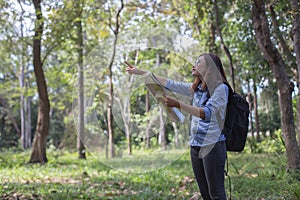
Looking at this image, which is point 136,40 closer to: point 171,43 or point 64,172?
point 171,43

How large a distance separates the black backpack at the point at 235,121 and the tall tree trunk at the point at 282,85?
10.7ft

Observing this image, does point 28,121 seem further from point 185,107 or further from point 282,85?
point 185,107

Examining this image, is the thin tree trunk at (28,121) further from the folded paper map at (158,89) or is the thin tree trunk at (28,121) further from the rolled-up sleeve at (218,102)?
the rolled-up sleeve at (218,102)

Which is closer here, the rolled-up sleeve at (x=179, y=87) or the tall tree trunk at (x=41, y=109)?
the rolled-up sleeve at (x=179, y=87)

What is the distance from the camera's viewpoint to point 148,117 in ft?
16.0

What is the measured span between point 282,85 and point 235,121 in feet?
11.2

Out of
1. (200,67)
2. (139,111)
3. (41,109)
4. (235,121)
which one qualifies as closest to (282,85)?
(139,111)

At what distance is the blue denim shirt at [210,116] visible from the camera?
258 cm

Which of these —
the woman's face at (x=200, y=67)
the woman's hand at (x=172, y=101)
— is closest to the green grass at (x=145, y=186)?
the woman's face at (x=200, y=67)

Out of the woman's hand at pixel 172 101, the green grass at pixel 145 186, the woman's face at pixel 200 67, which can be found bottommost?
the green grass at pixel 145 186

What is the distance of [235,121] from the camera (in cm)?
278

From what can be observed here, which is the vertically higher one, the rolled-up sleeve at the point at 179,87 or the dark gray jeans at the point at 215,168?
the rolled-up sleeve at the point at 179,87

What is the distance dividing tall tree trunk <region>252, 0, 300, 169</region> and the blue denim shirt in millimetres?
3349

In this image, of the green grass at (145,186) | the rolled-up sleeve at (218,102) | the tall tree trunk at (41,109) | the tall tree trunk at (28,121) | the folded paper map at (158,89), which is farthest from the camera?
the tall tree trunk at (28,121)
